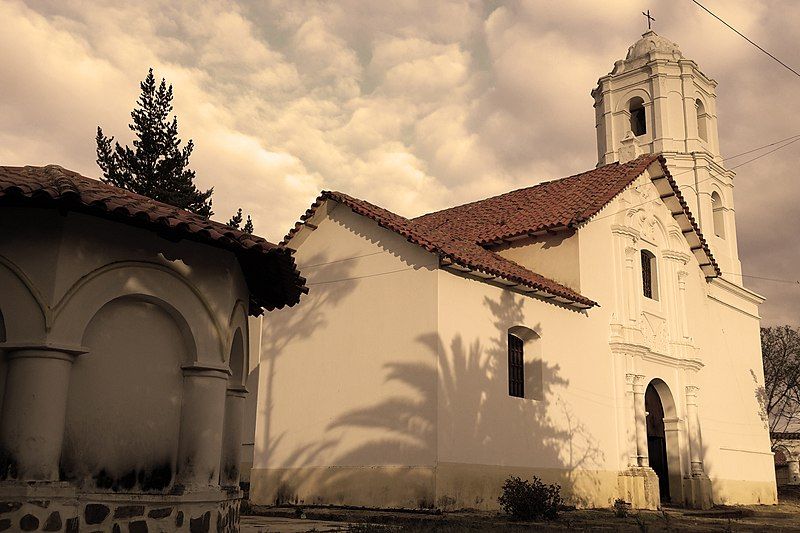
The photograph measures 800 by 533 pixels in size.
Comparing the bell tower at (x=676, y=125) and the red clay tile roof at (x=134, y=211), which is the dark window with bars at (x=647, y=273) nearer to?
the bell tower at (x=676, y=125)

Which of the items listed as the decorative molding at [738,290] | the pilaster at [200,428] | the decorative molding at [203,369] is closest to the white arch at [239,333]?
the decorative molding at [203,369]

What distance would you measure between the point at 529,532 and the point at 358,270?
24.6 feet

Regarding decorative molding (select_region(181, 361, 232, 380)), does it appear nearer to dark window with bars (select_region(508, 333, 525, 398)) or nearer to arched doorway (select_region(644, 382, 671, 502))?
dark window with bars (select_region(508, 333, 525, 398))

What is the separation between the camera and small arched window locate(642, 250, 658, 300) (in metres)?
21.8

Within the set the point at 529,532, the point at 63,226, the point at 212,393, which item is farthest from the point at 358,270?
the point at 63,226

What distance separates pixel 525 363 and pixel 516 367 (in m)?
0.32

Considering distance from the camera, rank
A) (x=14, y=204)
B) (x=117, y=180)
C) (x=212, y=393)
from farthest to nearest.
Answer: (x=117, y=180)
(x=212, y=393)
(x=14, y=204)

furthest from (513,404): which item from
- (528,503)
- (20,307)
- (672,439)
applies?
(20,307)

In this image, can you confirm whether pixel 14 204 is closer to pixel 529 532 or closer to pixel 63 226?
pixel 63 226

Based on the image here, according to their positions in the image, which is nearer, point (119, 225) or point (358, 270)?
point (119, 225)

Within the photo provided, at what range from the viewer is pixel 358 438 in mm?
15930

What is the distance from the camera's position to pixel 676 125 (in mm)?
26953

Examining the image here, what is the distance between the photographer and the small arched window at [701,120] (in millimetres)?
27750

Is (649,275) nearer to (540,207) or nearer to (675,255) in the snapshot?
(675,255)
